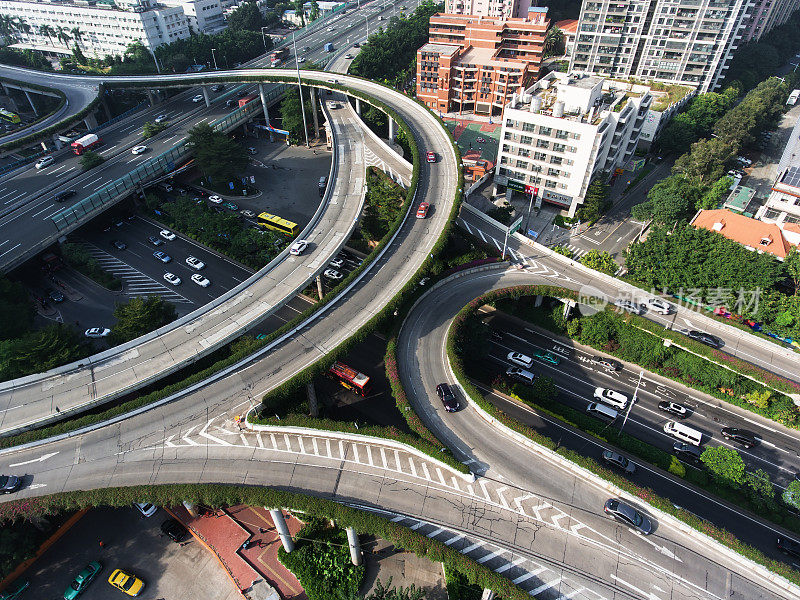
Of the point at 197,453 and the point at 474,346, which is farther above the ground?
the point at 197,453

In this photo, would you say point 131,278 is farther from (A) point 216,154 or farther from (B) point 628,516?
(B) point 628,516

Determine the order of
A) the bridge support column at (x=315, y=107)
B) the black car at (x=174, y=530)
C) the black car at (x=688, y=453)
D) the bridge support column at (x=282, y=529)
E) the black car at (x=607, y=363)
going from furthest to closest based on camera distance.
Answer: the bridge support column at (x=315, y=107)
the black car at (x=607, y=363)
the black car at (x=688, y=453)
the black car at (x=174, y=530)
the bridge support column at (x=282, y=529)

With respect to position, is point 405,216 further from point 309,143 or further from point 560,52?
point 560,52

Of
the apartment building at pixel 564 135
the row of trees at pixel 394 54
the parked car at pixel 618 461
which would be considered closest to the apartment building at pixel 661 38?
the apartment building at pixel 564 135

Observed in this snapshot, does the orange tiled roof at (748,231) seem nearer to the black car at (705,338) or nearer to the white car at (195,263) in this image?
the black car at (705,338)

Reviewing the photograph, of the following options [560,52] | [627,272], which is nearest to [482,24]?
[560,52]

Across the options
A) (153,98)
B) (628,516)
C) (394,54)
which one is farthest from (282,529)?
(394,54)
